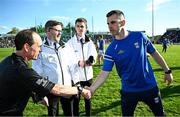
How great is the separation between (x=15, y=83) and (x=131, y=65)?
2.08 meters

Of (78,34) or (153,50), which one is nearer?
(153,50)

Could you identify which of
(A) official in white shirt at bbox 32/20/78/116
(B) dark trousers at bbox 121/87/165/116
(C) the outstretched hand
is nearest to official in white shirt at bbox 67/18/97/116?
(A) official in white shirt at bbox 32/20/78/116

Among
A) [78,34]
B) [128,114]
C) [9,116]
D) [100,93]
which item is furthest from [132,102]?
[100,93]

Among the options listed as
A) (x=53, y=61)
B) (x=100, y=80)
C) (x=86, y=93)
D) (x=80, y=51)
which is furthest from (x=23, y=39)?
(x=80, y=51)

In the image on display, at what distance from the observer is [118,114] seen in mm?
8031

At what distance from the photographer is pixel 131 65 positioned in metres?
4.99

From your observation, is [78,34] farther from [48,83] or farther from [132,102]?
[48,83]

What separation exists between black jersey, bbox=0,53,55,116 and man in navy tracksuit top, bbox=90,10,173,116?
1.62 metres

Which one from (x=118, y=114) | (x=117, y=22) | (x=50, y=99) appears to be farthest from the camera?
(x=118, y=114)

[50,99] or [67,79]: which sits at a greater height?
[67,79]

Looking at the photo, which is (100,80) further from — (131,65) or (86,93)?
(131,65)

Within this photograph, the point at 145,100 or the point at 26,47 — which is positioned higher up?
the point at 26,47

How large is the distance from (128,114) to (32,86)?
202 centimetres

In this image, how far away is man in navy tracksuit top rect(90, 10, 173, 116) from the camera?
499 cm
